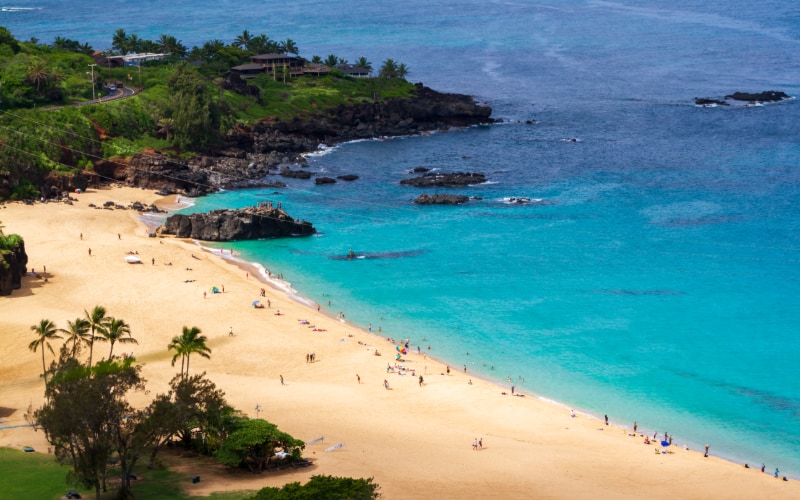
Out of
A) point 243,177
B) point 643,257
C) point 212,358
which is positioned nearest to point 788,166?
point 643,257

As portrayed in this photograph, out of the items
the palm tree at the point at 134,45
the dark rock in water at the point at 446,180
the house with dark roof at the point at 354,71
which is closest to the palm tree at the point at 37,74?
the palm tree at the point at 134,45

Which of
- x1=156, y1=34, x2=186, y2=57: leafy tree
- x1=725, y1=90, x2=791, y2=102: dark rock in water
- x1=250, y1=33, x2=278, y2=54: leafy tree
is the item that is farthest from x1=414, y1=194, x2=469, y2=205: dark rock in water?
x1=156, y1=34, x2=186, y2=57: leafy tree

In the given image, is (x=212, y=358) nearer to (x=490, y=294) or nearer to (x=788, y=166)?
(x=490, y=294)

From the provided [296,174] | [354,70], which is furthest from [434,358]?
[354,70]

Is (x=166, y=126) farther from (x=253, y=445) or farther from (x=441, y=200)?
(x=253, y=445)

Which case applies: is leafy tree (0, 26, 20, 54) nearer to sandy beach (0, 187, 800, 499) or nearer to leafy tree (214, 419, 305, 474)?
sandy beach (0, 187, 800, 499)
